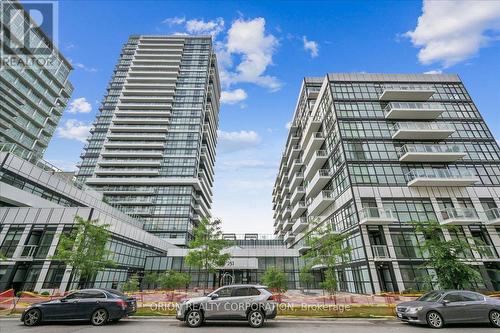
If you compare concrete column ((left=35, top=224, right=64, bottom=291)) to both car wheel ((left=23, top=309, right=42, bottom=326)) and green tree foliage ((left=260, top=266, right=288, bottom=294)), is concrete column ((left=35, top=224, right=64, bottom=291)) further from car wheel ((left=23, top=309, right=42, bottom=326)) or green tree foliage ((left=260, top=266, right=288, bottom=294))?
green tree foliage ((left=260, top=266, right=288, bottom=294))

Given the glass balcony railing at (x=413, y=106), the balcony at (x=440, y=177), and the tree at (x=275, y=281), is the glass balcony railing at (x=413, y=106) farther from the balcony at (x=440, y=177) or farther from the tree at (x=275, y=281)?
the tree at (x=275, y=281)

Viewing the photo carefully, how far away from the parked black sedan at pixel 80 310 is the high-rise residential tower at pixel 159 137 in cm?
5780

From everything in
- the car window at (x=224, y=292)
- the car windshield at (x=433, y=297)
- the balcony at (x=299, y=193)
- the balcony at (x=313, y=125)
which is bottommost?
the car windshield at (x=433, y=297)

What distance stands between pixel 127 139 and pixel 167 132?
1327cm

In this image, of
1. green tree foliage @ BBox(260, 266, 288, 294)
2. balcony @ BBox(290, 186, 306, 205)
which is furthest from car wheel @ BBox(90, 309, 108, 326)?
balcony @ BBox(290, 186, 306, 205)

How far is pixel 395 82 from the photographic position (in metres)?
35.2

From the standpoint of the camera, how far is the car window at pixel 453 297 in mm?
11066

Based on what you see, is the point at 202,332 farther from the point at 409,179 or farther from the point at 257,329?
the point at 409,179

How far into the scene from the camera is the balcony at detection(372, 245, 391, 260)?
2369cm

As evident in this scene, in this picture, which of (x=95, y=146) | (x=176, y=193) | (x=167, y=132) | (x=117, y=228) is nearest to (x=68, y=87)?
(x=95, y=146)

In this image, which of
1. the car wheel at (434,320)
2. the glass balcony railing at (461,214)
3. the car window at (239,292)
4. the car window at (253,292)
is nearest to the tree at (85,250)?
the car window at (239,292)

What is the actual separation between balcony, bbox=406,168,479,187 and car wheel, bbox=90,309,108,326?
99.8 feet

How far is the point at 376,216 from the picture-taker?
82.1ft

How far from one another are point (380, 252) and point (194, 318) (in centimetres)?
2089
